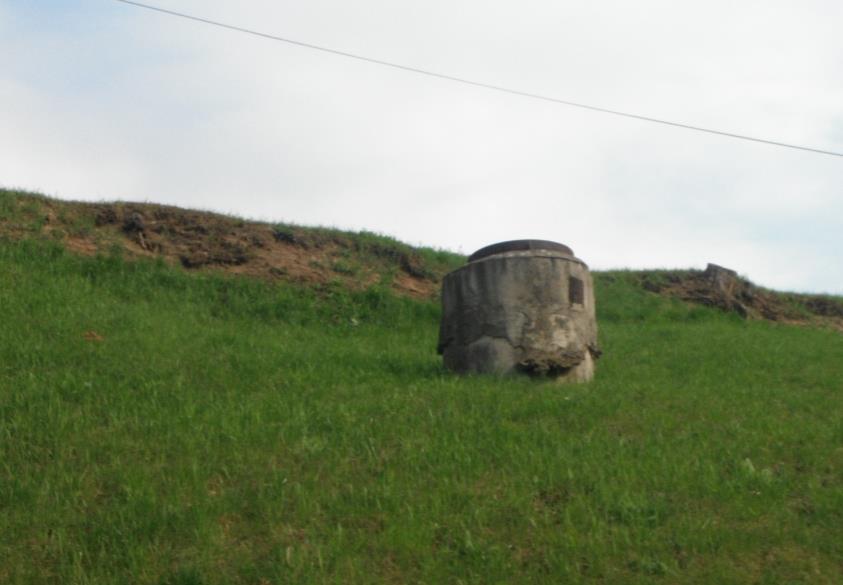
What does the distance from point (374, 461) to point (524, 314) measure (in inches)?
139

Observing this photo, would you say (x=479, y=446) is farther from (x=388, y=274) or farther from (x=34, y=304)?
(x=388, y=274)

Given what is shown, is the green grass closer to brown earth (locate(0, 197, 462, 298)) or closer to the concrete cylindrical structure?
the concrete cylindrical structure

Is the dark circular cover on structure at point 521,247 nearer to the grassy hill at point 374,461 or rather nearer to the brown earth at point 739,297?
Answer: the grassy hill at point 374,461

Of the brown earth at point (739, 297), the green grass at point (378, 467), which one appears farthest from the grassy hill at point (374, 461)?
the brown earth at point (739, 297)

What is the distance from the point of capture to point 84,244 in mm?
15875

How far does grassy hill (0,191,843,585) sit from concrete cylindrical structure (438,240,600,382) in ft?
1.17

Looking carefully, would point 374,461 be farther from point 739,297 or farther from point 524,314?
point 739,297

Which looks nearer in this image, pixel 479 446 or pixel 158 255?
pixel 479 446

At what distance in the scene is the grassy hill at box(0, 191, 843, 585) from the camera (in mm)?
6453

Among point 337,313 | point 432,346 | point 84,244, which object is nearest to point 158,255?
point 84,244

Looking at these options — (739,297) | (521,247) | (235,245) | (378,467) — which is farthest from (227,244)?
(378,467)

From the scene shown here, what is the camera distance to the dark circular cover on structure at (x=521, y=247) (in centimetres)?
1138

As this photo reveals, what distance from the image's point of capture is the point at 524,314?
36.2ft

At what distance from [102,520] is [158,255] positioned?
9.74m
